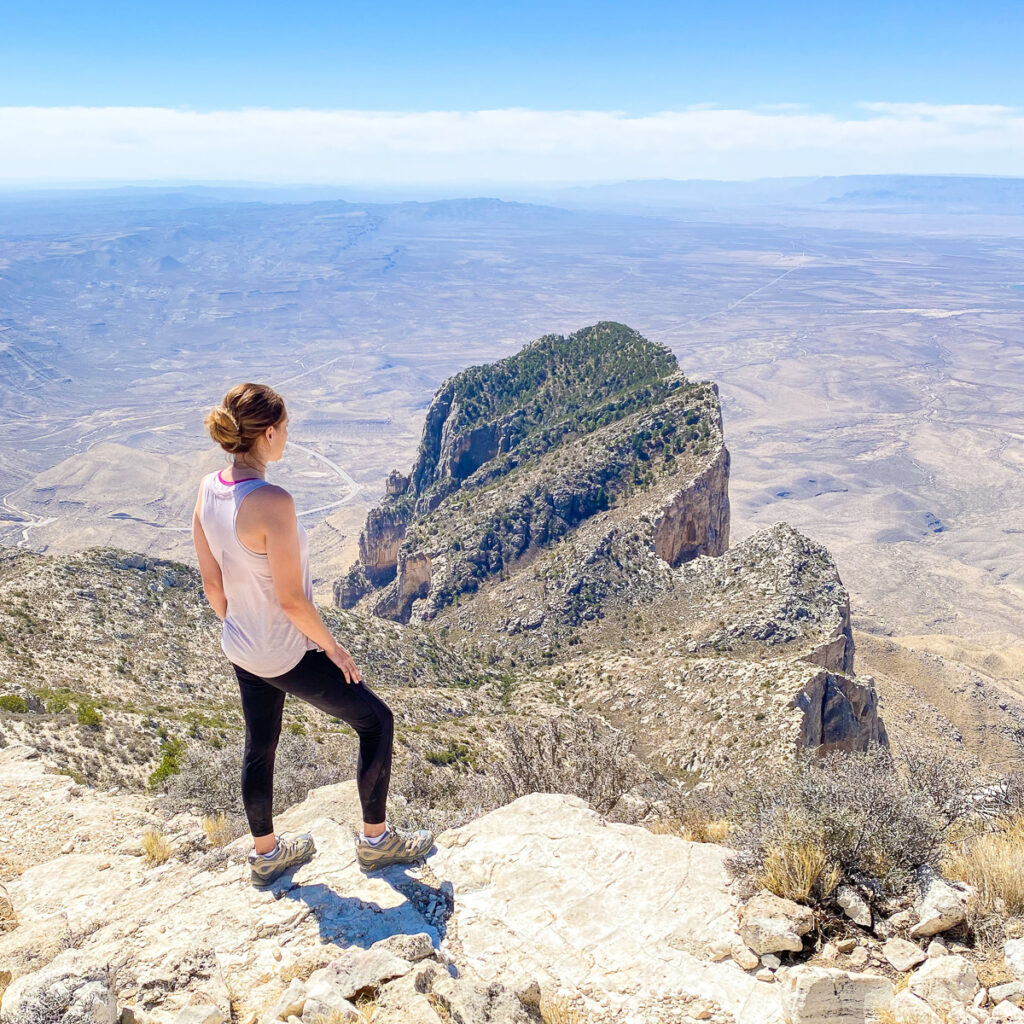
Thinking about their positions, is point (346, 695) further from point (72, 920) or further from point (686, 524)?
point (686, 524)

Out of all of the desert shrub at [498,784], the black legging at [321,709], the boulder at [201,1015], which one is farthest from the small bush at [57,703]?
the boulder at [201,1015]

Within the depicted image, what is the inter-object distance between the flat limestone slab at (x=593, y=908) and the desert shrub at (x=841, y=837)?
368mm

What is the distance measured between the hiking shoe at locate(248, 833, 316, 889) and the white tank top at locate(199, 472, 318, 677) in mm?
1576

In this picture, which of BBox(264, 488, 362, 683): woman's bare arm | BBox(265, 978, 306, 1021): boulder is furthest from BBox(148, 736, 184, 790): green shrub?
BBox(264, 488, 362, 683): woman's bare arm

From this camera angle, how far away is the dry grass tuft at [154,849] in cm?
670

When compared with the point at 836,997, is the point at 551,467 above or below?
below

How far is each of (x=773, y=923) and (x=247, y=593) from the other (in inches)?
151

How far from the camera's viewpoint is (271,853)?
5727mm

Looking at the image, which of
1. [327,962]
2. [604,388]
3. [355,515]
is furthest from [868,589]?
[327,962]

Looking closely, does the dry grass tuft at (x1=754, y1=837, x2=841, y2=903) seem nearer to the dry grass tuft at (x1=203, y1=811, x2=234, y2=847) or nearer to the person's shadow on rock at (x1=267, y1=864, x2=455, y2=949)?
the person's shadow on rock at (x1=267, y1=864, x2=455, y2=949)

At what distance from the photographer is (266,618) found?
4.94 metres

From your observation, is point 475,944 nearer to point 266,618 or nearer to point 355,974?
point 355,974

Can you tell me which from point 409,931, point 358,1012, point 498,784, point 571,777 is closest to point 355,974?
point 358,1012

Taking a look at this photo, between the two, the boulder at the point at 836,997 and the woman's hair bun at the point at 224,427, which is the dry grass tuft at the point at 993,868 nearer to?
the boulder at the point at 836,997
